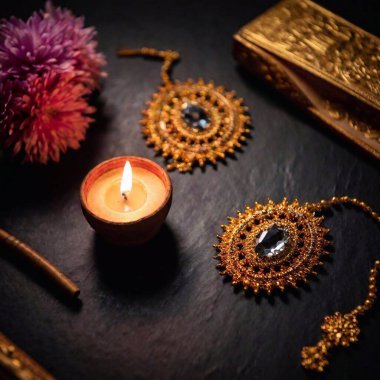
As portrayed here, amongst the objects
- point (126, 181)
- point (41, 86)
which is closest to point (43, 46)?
point (41, 86)

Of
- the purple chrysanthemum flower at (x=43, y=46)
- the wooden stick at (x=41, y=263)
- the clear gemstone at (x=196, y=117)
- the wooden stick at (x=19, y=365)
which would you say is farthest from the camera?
the clear gemstone at (x=196, y=117)

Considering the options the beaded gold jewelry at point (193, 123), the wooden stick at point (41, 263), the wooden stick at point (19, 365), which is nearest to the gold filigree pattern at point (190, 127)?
the beaded gold jewelry at point (193, 123)

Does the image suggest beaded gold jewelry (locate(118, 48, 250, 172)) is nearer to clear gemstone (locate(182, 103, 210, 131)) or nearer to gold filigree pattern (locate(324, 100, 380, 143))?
clear gemstone (locate(182, 103, 210, 131))

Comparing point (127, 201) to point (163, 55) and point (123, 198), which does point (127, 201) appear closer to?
point (123, 198)

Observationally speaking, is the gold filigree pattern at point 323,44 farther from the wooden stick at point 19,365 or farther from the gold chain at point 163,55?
the wooden stick at point 19,365

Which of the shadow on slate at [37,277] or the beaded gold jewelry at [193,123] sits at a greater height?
the beaded gold jewelry at [193,123]

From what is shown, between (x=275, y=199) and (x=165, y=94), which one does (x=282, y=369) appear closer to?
(x=275, y=199)

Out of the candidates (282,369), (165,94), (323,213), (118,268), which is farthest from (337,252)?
(165,94)
